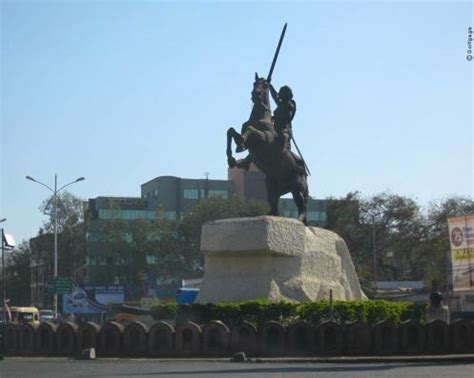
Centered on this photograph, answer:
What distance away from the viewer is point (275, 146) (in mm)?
30281

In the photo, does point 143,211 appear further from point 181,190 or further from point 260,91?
point 260,91

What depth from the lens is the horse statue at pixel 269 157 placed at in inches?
1168

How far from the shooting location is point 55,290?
4875 centimetres

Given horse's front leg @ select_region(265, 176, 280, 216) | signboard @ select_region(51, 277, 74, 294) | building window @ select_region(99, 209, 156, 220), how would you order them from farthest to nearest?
building window @ select_region(99, 209, 156, 220), signboard @ select_region(51, 277, 74, 294), horse's front leg @ select_region(265, 176, 280, 216)

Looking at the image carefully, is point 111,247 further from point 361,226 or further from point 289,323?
point 289,323

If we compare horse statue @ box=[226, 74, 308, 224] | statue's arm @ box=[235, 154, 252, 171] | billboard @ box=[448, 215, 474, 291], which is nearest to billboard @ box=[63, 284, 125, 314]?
billboard @ box=[448, 215, 474, 291]

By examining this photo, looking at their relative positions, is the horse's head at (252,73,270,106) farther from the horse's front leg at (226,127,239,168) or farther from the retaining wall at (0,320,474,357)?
the retaining wall at (0,320,474,357)

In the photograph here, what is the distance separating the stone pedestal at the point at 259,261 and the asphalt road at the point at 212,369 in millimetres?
4503

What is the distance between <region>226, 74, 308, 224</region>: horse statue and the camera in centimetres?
2966

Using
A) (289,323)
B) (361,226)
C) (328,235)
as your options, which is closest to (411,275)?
(361,226)

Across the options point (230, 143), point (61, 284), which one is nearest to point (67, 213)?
point (61, 284)

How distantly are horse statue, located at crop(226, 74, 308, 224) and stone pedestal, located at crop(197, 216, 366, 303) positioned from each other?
75.2 inches

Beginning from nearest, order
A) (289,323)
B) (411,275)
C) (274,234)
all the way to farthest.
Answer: (289,323), (274,234), (411,275)

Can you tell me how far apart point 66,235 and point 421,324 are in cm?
5628
